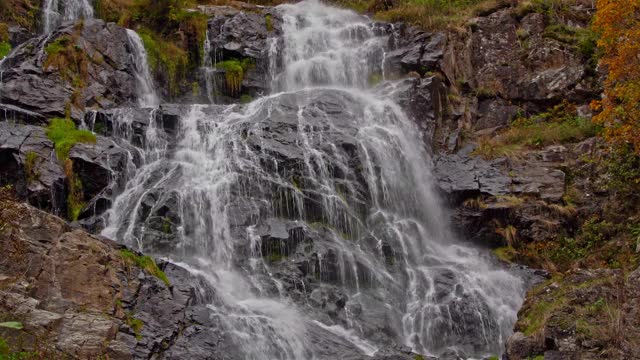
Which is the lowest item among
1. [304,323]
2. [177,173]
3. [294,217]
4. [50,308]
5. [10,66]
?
[304,323]

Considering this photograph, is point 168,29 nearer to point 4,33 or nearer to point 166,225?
point 4,33

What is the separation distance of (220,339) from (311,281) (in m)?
3.53


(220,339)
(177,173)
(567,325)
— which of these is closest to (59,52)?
(177,173)

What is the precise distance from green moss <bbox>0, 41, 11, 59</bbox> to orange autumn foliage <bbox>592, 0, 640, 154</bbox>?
60.0ft

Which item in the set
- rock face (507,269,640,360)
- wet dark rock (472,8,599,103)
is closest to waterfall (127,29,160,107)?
wet dark rock (472,8,599,103)

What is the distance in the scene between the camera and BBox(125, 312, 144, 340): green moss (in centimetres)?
1095

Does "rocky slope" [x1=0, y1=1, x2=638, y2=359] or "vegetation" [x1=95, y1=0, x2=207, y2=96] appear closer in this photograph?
"rocky slope" [x1=0, y1=1, x2=638, y2=359]

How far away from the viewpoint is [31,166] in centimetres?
1628

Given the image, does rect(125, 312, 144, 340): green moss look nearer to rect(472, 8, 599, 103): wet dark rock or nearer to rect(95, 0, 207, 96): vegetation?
rect(95, 0, 207, 96): vegetation

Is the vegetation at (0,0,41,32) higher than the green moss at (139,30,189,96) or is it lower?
higher

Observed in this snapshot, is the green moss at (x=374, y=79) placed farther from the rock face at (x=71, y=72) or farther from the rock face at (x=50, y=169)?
the rock face at (x=50, y=169)

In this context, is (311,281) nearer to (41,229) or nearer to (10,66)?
(41,229)

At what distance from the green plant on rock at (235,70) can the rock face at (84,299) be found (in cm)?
1232

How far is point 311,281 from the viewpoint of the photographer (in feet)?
49.4
